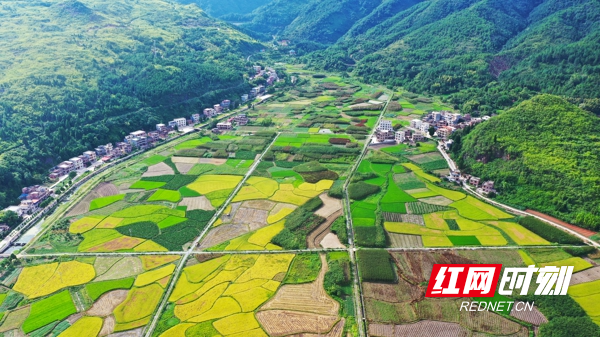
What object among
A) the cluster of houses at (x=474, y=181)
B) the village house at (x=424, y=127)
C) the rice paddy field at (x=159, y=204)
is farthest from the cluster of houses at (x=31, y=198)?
the village house at (x=424, y=127)

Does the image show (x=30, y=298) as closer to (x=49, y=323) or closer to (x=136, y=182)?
(x=49, y=323)

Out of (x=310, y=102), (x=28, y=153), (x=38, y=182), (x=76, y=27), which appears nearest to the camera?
(x=38, y=182)

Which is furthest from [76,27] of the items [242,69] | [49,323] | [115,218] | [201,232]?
[49,323]

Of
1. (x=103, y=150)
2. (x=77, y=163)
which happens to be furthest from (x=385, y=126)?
(x=77, y=163)

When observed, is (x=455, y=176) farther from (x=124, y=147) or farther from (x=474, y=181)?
(x=124, y=147)

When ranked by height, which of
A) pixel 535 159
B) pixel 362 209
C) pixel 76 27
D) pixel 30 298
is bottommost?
pixel 30 298

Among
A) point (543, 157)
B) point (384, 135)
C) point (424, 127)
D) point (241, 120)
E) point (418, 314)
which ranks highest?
point (543, 157)
